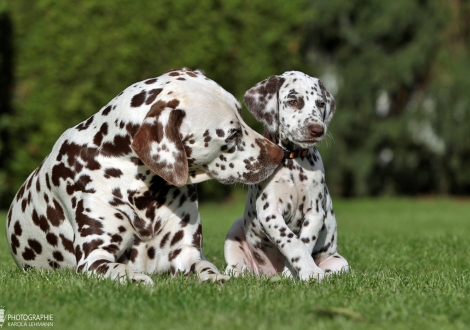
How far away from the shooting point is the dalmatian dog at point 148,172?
4918 mm

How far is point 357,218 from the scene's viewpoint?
17125 mm

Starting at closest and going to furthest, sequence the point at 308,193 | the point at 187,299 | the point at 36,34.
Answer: the point at 187,299 → the point at 308,193 → the point at 36,34

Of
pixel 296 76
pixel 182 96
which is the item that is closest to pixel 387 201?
pixel 296 76

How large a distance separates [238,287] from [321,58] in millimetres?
18495

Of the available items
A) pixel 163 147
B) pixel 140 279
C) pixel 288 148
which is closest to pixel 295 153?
pixel 288 148

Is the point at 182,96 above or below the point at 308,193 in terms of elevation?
above

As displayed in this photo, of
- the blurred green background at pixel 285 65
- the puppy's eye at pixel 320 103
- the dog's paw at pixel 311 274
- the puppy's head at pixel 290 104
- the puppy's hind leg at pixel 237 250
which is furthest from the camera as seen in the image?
the blurred green background at pixel 285 65

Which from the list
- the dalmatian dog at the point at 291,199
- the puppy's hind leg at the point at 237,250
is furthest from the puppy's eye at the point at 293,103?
the puppy's hind leg at the point at 237,250

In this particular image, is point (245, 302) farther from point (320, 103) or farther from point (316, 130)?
point (320, 103)

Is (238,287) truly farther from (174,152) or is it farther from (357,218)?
(357,218)

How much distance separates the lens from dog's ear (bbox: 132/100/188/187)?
15.8 feet

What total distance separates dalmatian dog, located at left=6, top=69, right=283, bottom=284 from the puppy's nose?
45 centimetres

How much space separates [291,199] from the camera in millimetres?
5809

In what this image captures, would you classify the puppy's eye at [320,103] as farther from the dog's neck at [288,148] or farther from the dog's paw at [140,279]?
the dog's paw at [140,279]
